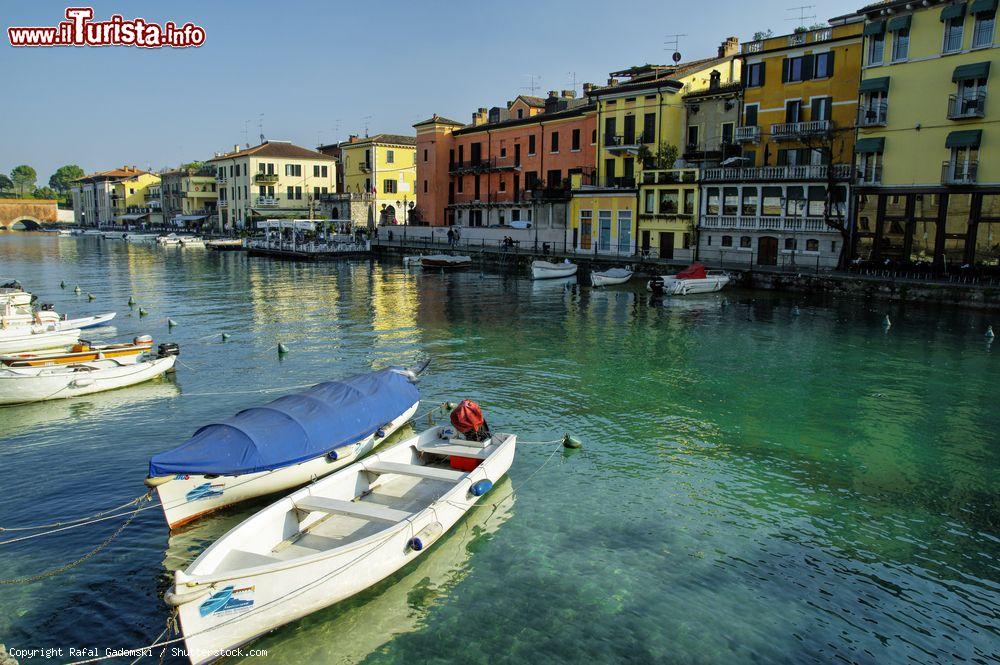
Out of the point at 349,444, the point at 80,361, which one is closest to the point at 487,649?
the point at 349,444

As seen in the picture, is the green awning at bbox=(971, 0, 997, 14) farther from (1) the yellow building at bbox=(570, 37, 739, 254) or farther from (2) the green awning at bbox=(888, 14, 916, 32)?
(1) the yellow building at bbox=(570, 37, 739, 254)

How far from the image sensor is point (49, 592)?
33.4 ft

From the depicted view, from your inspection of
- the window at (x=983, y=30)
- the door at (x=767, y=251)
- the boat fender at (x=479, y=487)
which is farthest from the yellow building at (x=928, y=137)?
the boat fender at (x=479, y=487)

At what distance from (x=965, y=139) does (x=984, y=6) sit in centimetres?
648

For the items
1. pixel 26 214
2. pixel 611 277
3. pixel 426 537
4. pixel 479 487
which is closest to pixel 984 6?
pixel 611 277

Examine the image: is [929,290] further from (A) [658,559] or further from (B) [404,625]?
(B) [404,625]

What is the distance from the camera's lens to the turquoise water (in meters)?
9.35

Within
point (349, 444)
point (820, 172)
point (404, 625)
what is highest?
point (820, 172)

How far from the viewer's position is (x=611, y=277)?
46438 mm

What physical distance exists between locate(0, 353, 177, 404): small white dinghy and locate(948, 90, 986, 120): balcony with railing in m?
39.8

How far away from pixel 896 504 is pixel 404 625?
966 centimetres

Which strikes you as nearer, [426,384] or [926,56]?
[426,384]

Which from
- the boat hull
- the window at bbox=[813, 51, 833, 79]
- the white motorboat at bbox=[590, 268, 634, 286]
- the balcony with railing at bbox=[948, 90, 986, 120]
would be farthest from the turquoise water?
the window at bbox=[813, 51, 833, 79]

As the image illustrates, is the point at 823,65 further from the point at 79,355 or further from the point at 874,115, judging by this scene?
the point at 79,355
